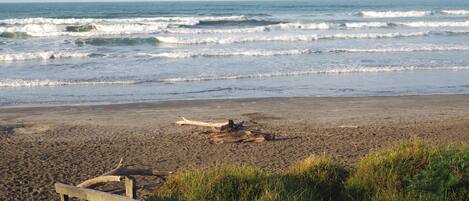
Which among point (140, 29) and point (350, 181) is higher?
point (350, 181)

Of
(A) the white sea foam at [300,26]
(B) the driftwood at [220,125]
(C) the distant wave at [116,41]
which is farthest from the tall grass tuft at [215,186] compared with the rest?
A: (A) the white sea foam at [300,26]

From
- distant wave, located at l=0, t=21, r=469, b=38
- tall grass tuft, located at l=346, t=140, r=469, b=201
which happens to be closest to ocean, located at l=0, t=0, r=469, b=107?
distant wave, located at l=0, t=21, r=469, b=38

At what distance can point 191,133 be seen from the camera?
39.5 feet

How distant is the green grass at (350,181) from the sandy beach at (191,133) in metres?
1.67

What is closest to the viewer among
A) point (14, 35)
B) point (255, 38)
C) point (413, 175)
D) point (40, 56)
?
point (413, 175)

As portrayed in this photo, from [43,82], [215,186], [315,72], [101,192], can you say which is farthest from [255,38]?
[101,192]

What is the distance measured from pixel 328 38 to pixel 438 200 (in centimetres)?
3123

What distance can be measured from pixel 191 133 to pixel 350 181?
6003 mm

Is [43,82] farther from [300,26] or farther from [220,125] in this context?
[300,26]

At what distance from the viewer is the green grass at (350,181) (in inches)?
228

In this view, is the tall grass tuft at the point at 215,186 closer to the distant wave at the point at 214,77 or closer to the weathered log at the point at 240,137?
the weathered log at the point at 240,137

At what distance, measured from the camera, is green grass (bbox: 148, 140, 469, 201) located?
228 inches

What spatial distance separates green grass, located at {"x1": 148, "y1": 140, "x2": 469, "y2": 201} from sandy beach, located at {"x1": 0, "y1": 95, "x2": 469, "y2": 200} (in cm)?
167

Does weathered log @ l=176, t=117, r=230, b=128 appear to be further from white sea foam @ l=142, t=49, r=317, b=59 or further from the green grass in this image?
white sea foam @ l=142, t=49, r=317, b=59
